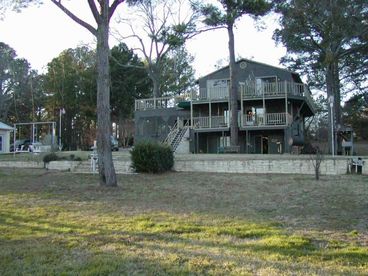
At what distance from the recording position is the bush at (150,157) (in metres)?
17.7

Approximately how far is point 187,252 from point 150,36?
39106mm

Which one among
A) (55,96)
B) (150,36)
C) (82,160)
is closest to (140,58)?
(150,36)

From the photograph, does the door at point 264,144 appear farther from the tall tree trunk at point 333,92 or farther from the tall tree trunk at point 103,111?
the tall tree trunk at point 103,111

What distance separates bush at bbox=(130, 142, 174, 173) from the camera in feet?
58.0

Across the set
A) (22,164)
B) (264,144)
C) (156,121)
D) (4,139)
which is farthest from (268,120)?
(4,139)

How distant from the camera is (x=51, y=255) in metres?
5.91

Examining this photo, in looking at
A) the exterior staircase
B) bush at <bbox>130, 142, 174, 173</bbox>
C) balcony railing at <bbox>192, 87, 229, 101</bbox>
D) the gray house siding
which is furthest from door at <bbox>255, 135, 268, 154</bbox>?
bush at <bbox>130, 142, 174, 173</bbox>

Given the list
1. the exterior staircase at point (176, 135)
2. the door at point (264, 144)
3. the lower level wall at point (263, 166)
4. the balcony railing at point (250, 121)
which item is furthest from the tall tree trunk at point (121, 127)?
the lower level wall at point (263, 166)

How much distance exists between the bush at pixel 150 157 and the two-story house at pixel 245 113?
11.7 metres

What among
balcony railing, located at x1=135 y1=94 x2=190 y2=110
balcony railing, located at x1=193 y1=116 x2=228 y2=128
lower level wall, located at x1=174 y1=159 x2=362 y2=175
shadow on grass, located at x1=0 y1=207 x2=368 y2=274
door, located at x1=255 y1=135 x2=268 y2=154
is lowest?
shadow on grass, located at x1=0 y1=207 x2=368 y2=274

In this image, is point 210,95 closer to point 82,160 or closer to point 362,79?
point 82,160

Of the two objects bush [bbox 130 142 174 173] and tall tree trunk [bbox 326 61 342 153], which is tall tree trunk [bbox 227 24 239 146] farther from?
bush [bbox 130 142 174 173]

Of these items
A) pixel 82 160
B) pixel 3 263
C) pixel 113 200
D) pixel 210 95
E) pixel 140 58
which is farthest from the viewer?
pixel 140 58

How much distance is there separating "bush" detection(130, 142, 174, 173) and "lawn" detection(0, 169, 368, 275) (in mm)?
3997
